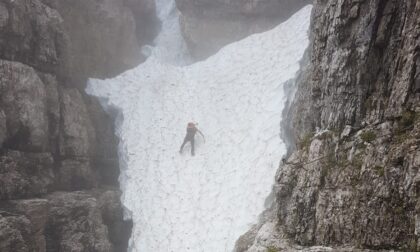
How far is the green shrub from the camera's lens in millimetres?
9652

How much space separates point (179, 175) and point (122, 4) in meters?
14.9

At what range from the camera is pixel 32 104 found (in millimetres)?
17719

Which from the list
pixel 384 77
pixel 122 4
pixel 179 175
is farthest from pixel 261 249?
pixel 122 4

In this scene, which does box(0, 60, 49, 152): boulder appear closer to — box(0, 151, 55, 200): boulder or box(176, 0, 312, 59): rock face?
box(0, 151, 55, 200): boulder

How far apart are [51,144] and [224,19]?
16.7m

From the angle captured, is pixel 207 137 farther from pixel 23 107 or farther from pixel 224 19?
pixel 224 19

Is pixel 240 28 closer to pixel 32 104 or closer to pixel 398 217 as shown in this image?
pixel 32 104

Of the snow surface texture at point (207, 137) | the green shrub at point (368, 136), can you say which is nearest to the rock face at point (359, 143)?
the green shrub at point (368, 136)

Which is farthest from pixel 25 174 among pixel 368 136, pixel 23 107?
pixel 368 136

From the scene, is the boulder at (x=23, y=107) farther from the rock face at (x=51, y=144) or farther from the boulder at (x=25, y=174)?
the boulder at (x=25, y=174)

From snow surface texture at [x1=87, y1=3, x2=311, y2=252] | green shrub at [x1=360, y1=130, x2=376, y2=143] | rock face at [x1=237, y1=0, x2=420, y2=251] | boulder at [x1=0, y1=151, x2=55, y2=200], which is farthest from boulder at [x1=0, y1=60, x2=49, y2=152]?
green shrub at [x1=360, y1=130, x2=376, y2=143]

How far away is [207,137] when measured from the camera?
2270 cm

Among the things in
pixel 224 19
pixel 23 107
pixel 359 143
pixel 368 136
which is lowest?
pixel 359 143

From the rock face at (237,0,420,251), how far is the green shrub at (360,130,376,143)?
1.1 inches
